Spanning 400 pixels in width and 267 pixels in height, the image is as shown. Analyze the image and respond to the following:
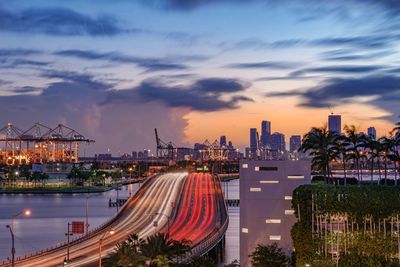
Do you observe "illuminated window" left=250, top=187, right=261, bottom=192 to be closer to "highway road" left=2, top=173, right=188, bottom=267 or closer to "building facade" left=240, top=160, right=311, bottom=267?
"building facade" left=240, top=160, right=311, bottom=267

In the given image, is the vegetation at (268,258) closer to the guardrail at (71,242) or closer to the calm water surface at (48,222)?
the calm water surface at (48,222)

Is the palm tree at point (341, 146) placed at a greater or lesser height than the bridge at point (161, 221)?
greater

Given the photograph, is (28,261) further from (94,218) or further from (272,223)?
(94,218)

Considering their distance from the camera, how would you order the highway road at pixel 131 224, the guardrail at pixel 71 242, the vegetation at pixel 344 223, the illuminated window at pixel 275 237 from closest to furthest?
the vegetation at pixel 344 223, the highway road at pixel 131 224, the guardrail at pixel 71 242, the illuminated window at pixel 275 237

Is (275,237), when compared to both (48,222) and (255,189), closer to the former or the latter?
(255,189)

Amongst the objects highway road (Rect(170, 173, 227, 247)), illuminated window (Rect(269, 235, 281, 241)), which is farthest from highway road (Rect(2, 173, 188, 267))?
illuminated window (Rect(269, 235, 281, 241))

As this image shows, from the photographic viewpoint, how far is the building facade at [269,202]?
5981 cm

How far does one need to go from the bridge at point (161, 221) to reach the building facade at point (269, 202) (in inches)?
149

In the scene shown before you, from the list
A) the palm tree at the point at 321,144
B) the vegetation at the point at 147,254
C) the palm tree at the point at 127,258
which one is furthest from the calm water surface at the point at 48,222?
the palm tree at the point at 127,258

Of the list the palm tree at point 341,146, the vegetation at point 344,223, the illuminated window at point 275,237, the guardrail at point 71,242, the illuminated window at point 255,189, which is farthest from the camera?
the palm tree at point 341,146

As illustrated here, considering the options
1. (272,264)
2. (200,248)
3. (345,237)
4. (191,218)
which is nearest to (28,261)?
(200,248)

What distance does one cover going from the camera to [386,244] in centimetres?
5047

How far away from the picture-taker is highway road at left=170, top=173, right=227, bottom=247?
75.8m

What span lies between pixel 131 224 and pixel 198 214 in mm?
15388
